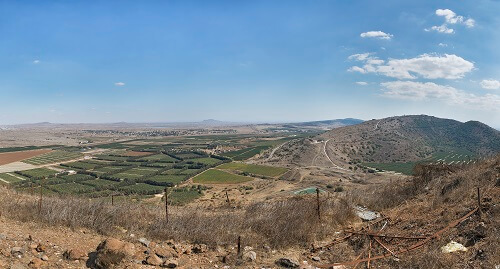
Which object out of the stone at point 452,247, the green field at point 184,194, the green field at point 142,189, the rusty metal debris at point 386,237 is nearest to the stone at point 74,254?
the rusty metal debris at point 386,237

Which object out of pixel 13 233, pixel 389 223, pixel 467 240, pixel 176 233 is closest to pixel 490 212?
pixel 467 240

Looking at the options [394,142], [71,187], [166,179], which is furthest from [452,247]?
[394,142]

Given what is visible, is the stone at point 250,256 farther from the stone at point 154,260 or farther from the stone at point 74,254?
the stone at point 74,254

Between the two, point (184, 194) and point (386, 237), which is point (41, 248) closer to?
point (386, 237)

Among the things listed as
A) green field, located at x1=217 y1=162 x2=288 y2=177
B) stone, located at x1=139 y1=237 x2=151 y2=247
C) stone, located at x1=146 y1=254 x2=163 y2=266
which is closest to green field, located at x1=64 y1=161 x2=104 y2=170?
green field, located at x1=217 y1=162 x2=288 y2=177

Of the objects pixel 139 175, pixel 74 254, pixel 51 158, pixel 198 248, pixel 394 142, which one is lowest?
pixel 139 175
